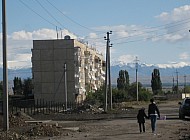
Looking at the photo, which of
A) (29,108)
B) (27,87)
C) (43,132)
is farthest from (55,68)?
(43,132)

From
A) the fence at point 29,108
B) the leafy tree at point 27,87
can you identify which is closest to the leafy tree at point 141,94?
the leafy tree at point 27,87

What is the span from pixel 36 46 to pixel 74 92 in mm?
14420

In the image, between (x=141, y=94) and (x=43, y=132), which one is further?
(x=141, y=94)

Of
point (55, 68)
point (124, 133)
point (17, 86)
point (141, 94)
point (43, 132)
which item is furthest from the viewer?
point (17, 86)

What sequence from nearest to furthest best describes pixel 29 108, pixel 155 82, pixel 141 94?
1. pixel 29 108
2. pixel 141 94
3. pixel 155 82

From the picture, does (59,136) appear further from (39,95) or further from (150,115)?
(39,95)

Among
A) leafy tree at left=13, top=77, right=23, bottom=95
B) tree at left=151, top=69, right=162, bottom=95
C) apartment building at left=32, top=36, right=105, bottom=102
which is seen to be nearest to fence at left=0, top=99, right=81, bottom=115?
apartment building at left=32, top=36, right=105, bottom=102

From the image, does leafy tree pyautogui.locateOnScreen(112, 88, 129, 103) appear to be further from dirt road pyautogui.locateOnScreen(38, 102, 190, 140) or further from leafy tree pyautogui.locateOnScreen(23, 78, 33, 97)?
dirt road pyautogui.locateOnScreen(38, 102, 190, 140)

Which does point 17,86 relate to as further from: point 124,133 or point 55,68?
point 124,133

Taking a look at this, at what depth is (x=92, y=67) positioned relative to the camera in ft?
429

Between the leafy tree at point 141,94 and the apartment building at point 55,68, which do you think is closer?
the apartment building at point 55,68

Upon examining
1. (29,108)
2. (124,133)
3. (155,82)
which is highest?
(155,82)

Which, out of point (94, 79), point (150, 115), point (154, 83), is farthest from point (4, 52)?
point (154, 83)

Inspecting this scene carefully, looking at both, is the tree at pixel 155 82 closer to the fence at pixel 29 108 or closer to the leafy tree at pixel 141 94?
the leafy tree at pixel 141 94
